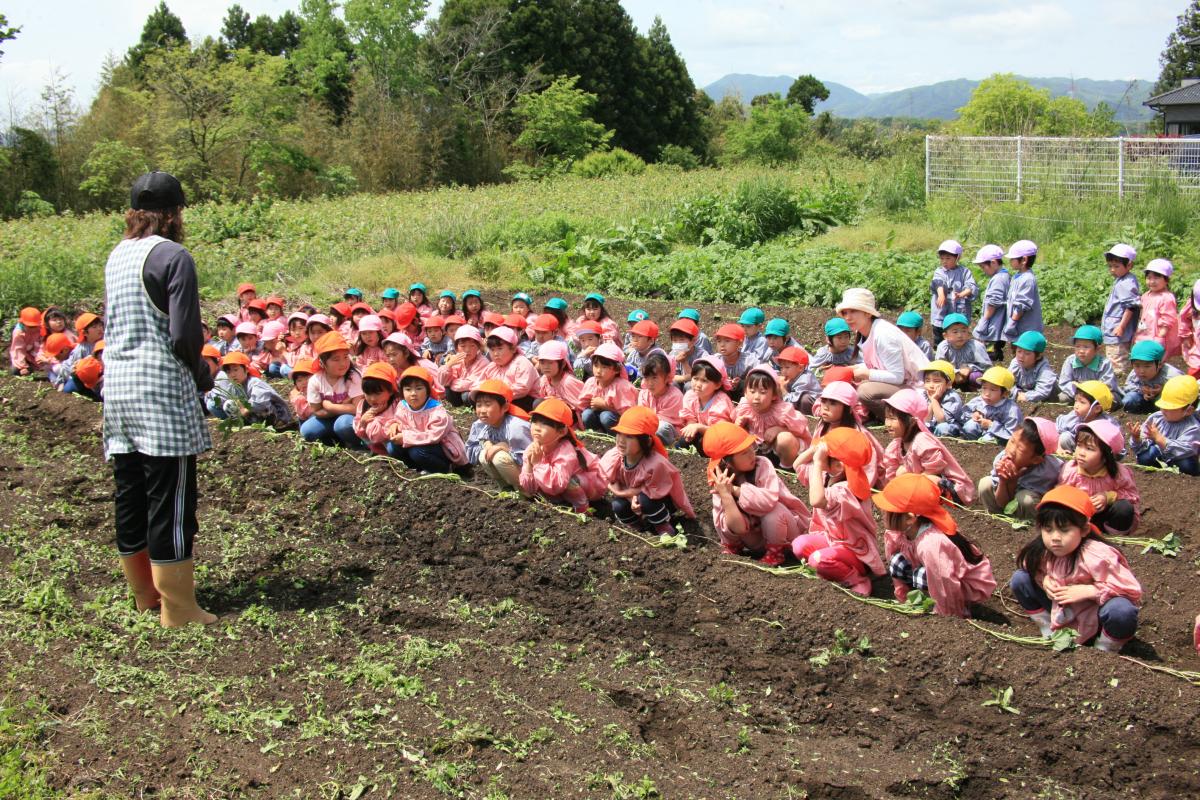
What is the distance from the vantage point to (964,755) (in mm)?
4270

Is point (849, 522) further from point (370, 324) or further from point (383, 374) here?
point (370, 324)

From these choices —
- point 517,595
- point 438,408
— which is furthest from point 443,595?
point 438,408

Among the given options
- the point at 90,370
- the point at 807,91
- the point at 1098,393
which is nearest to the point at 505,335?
the point at 1098,393

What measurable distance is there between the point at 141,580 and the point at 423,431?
112 inches

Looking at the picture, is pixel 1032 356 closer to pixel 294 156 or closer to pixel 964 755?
pixel 964 755

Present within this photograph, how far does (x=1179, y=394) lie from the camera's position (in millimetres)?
7414

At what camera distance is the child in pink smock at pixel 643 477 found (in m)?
6.47

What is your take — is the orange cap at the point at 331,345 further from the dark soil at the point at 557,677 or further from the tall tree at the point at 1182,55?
the tall tree at the point at 1182,55

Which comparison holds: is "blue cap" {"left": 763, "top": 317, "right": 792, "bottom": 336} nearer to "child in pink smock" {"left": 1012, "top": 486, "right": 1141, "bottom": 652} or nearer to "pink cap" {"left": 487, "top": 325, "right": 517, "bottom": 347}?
"pink cap" {"left": 487, "top": 325, "right": 517, "bottom": 347}

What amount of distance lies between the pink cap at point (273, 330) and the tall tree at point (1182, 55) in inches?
1785

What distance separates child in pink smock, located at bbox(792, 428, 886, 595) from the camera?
222 inches

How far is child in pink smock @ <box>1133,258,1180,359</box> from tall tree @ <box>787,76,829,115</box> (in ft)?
180

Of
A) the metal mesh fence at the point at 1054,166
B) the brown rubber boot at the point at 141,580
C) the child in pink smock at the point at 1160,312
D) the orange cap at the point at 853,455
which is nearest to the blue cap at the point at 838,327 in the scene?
the child in pink smock at the point at 1160,312

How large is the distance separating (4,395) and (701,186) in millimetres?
16289
